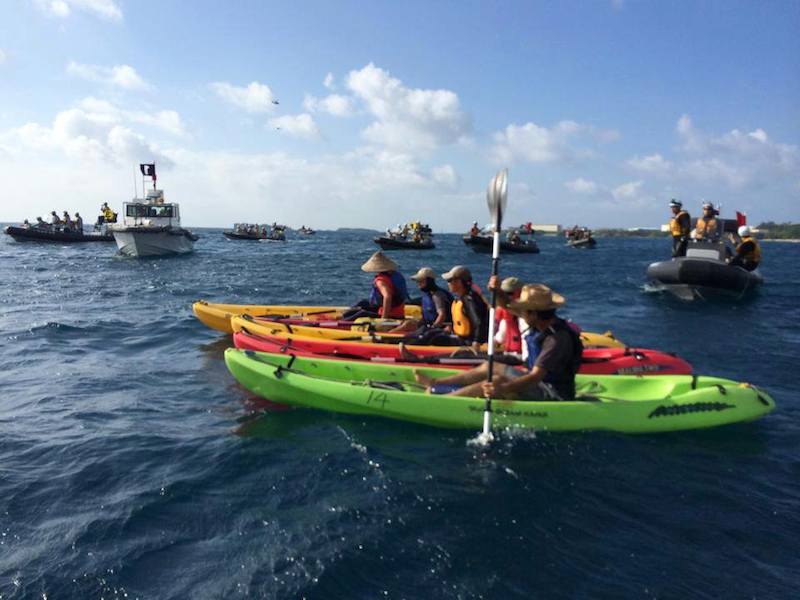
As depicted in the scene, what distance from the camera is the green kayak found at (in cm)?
611

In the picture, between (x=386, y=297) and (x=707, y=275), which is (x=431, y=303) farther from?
(x=707, y=275)

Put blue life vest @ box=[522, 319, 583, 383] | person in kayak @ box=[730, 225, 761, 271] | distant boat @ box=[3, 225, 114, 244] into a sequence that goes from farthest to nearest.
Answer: distant boat @ box=[3, 225, 114, 244] → person in kayak @ box=[730, 225, 761, 271] → blue life vest @ box=[522, 319, 583, 383]

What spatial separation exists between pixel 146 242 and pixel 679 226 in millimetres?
26176

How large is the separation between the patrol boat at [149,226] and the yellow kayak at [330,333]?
22.7 m

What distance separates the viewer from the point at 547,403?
6.02 metres

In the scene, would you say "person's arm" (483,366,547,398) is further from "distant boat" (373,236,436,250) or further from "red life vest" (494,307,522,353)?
"distant boat" (373,236,436,250)

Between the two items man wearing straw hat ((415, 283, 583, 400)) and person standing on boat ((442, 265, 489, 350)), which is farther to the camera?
person standing on boat ((442, 265, 489, 350))

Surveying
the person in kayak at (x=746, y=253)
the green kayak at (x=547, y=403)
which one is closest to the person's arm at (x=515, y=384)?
the green kayak at (x=547, y=403)

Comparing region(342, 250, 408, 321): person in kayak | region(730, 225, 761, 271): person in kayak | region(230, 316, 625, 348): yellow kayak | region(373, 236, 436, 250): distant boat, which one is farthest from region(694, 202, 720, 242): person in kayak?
region(373, 236, 436, 250): distant boat

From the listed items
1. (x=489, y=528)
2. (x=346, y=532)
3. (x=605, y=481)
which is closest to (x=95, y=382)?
(x=346, y=532)

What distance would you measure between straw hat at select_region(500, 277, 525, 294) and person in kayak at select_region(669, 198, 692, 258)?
13106mm

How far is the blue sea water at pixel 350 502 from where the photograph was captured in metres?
3.88

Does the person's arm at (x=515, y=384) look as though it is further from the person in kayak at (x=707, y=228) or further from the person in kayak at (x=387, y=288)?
the person in kayak at (x=707, y=228)

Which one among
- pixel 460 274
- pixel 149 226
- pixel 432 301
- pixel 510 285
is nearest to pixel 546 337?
pixel 510 285
